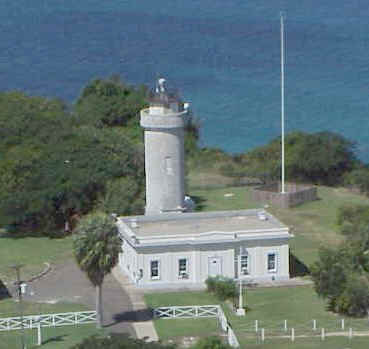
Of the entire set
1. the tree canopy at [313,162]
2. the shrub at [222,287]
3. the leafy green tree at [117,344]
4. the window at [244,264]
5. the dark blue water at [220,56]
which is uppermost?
the dark blue water at [220,56]

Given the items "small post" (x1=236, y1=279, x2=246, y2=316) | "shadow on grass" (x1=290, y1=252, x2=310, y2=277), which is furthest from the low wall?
"small post" (x1=236, y1=279, x2=246, y2=316)

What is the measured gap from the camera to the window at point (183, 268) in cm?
5375

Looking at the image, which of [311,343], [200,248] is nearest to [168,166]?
[200,248]

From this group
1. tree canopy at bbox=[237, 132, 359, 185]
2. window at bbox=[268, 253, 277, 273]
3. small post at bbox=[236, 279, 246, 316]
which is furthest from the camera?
tree canopy at bbox=[237, 132, 359, 185]

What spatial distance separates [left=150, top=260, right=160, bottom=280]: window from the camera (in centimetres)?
5359

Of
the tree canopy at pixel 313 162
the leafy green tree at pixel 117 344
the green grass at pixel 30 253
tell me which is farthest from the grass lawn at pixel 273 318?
the tree canopy at pixel 313 162

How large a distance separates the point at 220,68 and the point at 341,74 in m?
12.6

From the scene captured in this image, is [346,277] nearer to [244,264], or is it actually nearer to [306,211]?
[244,264]

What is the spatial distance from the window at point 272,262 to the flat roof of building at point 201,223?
3.63 feet

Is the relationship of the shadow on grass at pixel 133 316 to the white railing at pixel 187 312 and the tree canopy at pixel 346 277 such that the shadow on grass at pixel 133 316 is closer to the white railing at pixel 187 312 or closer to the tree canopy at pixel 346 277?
the white railing at pixel 187 312

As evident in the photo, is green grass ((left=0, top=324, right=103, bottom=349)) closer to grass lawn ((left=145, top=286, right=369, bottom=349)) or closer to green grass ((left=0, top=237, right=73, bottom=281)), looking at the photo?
grass lawn ((left=145, top=286, right=369, bottom=349))

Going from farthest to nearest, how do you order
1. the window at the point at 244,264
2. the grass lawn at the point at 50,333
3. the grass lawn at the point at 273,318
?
the window at the point at 244,264, the grass lawn at the point at 50,333, the grass lawn at the point at 273,318

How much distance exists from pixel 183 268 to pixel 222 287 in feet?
9.41

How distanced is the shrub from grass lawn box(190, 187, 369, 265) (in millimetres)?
5991
